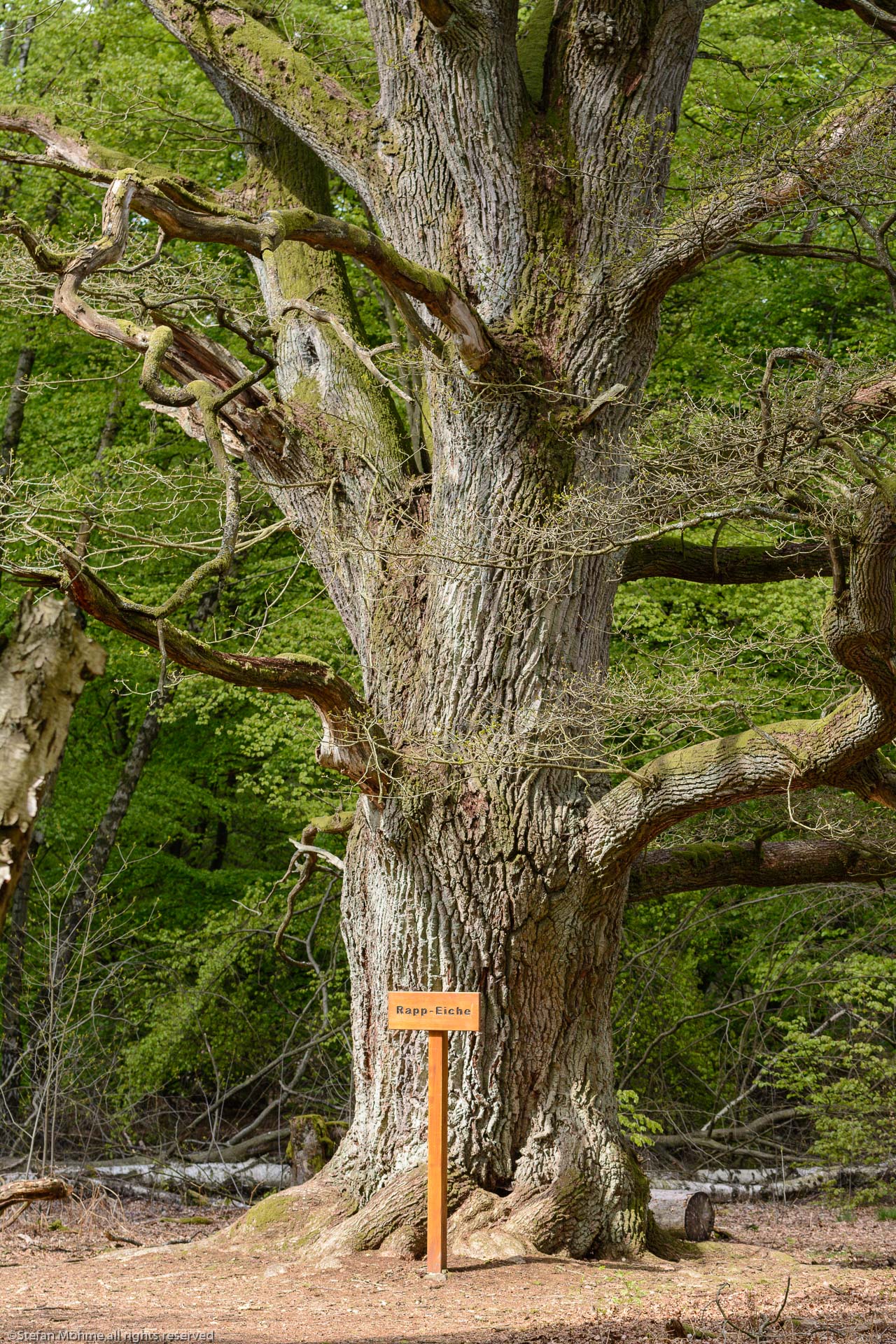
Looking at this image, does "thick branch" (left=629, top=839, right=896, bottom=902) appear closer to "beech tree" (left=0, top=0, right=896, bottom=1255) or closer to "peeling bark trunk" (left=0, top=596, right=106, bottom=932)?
"beech tree" (left=0, top=0, right=896, bottom=1255)

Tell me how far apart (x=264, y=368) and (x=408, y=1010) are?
3623 millimetres

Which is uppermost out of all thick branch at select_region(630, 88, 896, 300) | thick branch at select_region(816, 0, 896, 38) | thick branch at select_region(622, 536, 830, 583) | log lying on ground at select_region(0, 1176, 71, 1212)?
thick branch at select_region(816, 0, 896, 38)

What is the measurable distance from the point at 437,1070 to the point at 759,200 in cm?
469

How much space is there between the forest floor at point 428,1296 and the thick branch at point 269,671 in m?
2.55

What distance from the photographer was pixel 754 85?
474 inches

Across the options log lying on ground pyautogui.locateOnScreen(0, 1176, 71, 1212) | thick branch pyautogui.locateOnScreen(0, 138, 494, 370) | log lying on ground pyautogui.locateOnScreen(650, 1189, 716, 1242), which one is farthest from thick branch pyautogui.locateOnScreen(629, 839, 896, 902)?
log lying on ground pyautogui.locateOnScreen(0, 1176, 71, 1212)

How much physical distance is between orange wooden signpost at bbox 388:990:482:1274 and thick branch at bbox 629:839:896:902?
2058 mm

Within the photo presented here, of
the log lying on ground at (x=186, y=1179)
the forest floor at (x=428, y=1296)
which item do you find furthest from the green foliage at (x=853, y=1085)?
the log lying on ground at (x=186, y=1179)

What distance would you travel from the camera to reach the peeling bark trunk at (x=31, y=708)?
1319mm

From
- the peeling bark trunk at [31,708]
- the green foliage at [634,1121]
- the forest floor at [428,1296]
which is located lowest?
the forest floor at [428,1296]

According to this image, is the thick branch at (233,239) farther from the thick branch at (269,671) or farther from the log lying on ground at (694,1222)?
the log lying on ground at (694,1222)

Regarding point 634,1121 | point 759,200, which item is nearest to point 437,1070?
point 634,1121

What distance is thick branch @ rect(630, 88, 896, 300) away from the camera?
602cm

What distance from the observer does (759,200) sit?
6.62m
